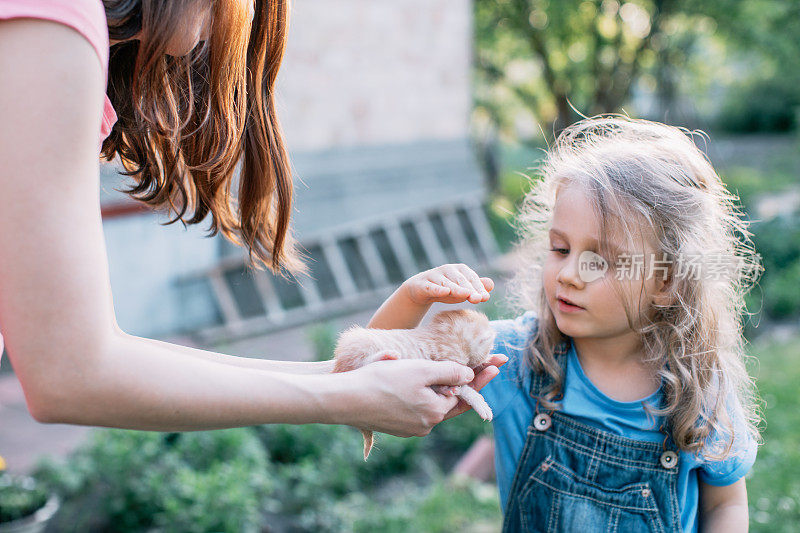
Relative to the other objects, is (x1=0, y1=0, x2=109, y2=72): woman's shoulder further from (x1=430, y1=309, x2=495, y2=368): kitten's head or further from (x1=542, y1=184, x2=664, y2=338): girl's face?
(x1=542, y1=184, x2=664, y2=338): girl's face

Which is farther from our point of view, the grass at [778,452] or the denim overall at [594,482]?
the grass at [778,452]

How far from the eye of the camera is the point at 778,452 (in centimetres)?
388

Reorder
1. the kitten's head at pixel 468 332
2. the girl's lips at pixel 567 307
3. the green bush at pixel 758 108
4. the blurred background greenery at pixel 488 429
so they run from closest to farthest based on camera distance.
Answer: the kitten's head at pixel 468 332 → the girl's lips at pixel 567 307 → the blurred background greenery at pixel 488 429 → the green bush at pixel 758 108

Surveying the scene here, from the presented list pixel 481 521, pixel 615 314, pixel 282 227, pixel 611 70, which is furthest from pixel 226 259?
pixel 611 70

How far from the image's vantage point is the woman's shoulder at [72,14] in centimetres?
95

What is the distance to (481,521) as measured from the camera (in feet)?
10.6

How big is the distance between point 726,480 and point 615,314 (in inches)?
20.6

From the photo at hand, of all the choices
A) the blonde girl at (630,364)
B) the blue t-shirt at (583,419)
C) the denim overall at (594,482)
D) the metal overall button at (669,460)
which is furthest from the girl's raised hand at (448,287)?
the metal overall button at (669,460)

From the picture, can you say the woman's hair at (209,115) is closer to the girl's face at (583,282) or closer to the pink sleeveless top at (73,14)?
the pink sleeveless top at (73,14)

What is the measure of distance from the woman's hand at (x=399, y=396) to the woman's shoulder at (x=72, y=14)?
2.36ft

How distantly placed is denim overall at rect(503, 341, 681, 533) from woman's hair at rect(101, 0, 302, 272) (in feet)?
2.81

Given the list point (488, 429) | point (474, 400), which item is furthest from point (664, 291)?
point (488, 429)

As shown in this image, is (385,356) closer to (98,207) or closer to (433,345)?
(433,345)

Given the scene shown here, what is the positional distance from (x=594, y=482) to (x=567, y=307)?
0.46m
